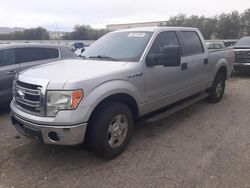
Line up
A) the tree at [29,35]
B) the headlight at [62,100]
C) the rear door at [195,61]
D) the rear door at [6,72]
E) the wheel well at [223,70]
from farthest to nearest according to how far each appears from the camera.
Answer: the tree at [29,35], the wheel well at [223,70], the rear door at [6,72], the rear door at [195,61], the headlight at [62,100]

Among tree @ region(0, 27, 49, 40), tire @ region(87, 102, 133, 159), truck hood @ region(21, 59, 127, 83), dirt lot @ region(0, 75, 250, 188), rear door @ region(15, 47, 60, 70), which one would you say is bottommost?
dirt lot @ region(0, 75, 250, 188)

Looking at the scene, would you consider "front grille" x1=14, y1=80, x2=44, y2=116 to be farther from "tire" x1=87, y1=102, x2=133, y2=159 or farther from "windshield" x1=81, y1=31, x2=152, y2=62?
"windshield" x1=81, y1=31, x2=152, y2=62

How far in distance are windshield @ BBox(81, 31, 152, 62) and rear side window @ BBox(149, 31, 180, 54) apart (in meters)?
0.15

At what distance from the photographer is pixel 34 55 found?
6.50m

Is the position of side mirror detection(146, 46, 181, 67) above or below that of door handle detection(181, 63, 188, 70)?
above

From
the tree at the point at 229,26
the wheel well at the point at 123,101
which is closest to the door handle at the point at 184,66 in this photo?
the wheel well at the point at 123,101

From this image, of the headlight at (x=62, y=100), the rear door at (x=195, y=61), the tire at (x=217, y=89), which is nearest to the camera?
the headlight at (x=62, y=100)

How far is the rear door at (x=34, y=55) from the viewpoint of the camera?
6188 millimetres

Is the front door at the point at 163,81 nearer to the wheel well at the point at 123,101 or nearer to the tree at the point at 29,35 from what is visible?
the wheel well at the point at 123,101

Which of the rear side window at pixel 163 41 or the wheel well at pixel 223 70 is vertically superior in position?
the rear side window at pixel 163 41

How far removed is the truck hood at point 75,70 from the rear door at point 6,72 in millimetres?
2231

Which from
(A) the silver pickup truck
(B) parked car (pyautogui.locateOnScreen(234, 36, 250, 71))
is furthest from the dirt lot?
(B) parked car (pyautogui.locateOnScreen(234, 36, 250, 71))

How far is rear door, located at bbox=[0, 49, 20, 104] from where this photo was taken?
19.0 ft

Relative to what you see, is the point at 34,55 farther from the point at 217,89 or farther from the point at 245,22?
the point at 245,22
